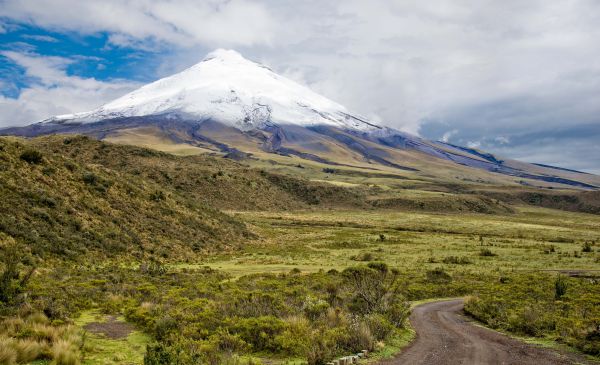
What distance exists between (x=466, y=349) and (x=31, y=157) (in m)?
43.4

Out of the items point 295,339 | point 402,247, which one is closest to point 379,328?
point 295,339

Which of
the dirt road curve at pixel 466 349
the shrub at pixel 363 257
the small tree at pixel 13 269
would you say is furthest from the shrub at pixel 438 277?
the small tree at pixel 13 269

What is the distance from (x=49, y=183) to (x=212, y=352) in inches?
1421

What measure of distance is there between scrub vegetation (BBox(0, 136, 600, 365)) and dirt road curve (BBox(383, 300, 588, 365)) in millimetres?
1021

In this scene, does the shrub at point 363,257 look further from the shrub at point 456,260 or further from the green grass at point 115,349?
the green grass at point 115,349

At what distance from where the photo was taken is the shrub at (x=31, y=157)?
43531 millimetres

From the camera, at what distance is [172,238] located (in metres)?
48.2

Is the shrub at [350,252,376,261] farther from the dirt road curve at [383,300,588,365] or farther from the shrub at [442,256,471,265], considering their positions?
the dirt road curve at [383,300,588,365]

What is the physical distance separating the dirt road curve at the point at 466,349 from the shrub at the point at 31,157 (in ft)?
130

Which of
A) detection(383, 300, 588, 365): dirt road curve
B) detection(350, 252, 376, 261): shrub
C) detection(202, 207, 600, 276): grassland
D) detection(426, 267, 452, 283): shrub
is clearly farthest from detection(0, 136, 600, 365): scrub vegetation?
detection(383, 300, 588, 365): dirt road curve

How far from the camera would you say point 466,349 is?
51.6ft

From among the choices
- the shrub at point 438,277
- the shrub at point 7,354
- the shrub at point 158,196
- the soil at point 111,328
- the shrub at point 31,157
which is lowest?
the shrub at point 438,277

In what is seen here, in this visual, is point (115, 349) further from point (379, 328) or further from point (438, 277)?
point (438, 277)

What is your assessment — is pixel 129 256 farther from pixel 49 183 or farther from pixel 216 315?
pixel 216 315
